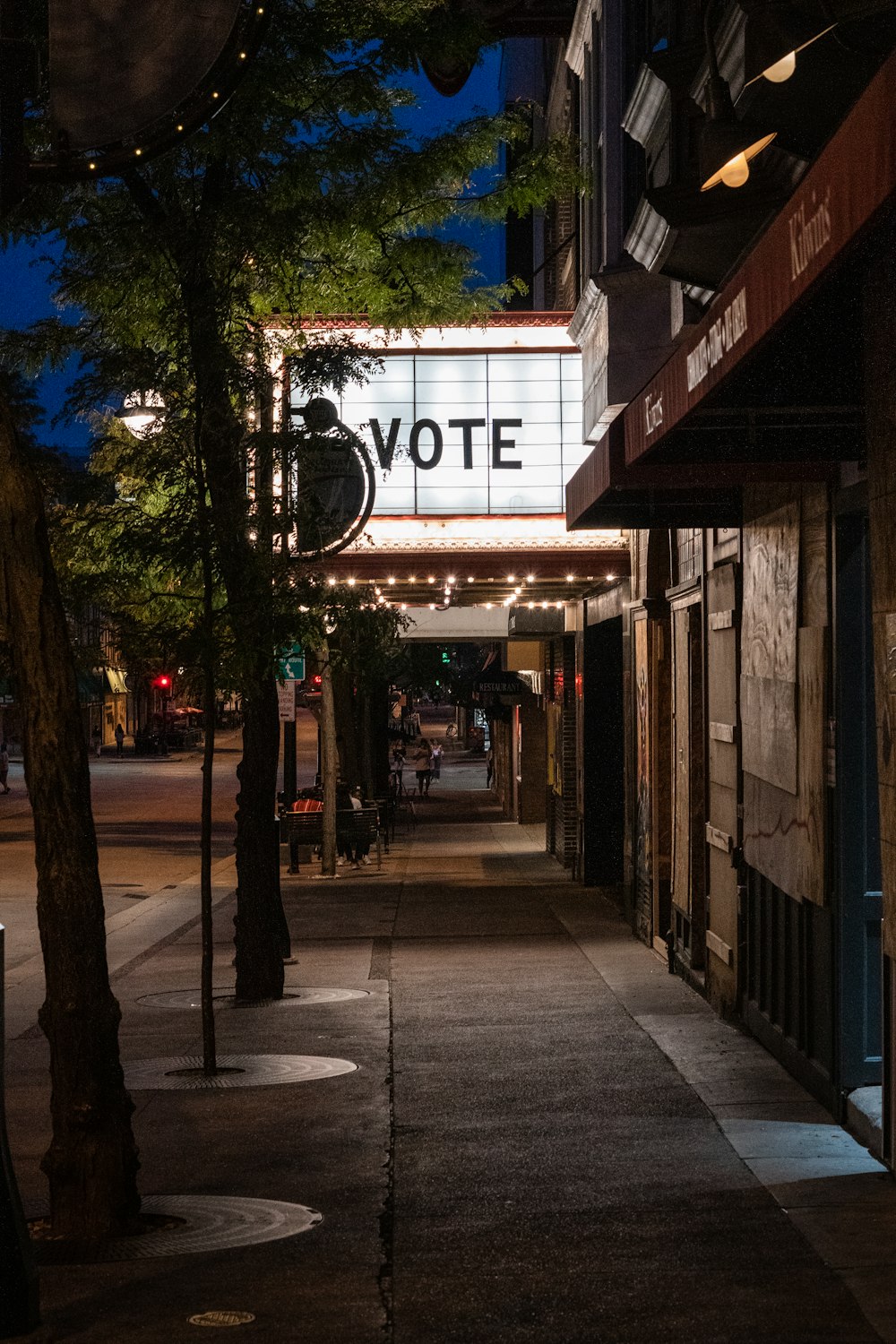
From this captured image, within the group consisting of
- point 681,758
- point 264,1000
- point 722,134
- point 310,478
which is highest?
point 722,134

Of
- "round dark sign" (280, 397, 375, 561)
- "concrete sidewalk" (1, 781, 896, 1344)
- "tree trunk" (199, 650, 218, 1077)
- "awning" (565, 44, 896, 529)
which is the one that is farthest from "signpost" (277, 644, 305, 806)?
"awning" (565, 44, 896, 529)

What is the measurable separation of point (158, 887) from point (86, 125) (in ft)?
62.1

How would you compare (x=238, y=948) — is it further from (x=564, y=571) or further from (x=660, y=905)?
(x=564, y=571)

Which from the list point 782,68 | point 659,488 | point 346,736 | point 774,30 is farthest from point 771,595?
point 346,736

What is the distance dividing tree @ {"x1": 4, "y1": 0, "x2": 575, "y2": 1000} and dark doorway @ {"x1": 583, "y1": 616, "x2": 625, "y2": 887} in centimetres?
676

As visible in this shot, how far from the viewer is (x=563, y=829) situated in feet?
82.6

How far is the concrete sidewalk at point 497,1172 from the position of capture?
233 inches

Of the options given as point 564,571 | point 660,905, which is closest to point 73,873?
point 660,905

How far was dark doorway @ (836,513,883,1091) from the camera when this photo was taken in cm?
842

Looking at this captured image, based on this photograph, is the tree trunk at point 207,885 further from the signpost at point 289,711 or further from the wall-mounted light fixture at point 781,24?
the signpost at point 289,711

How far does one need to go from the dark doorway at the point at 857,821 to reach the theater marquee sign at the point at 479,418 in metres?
10.6

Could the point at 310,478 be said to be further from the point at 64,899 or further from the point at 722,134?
the point at 64,899

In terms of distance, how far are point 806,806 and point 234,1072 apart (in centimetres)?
377

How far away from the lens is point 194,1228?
705 cm
